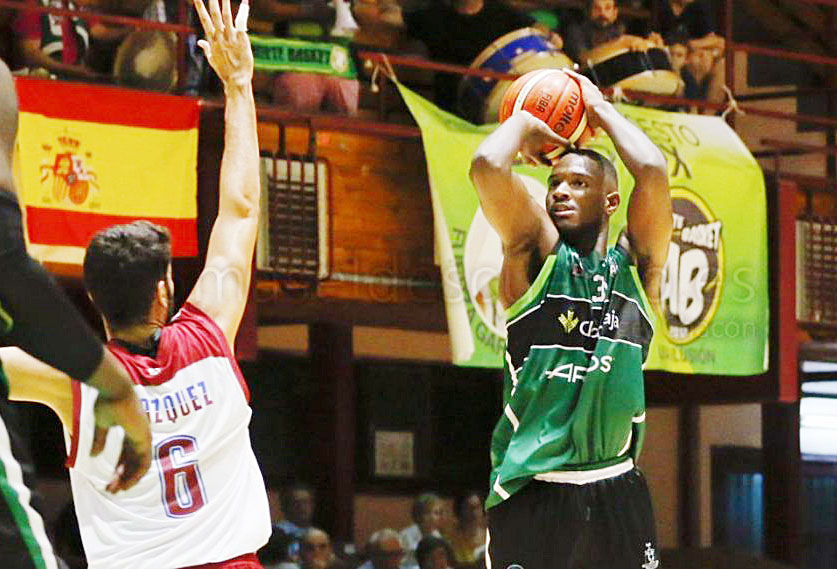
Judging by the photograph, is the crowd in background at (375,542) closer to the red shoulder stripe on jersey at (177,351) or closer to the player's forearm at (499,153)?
the player's forearm at (499,153)

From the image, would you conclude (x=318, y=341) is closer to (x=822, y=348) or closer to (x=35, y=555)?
(x=822, y=348)

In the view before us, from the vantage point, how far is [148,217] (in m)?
9.86

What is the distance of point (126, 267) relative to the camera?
4625mm

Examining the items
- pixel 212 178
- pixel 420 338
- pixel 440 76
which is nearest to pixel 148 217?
pixel 212 178

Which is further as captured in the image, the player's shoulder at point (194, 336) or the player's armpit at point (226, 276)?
the player's armpit at point (226, 276)

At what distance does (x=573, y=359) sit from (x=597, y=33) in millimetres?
6554

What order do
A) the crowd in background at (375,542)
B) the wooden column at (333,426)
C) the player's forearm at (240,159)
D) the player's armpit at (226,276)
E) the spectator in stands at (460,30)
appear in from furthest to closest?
the wooden column at (333,426)
the spectator in stands at (460,30)
the crowd in background at (375,542)
the player's forearm at (240,159)
the player's armpit at (226,276)

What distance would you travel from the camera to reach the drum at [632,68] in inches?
464

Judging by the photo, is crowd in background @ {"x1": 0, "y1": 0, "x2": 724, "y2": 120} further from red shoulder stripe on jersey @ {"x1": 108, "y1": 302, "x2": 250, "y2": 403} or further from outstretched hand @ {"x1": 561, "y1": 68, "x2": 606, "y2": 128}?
red shoulder stripe on jersey @ {"x1": 108, "y1": 302, "x2": 250, "y2": 403}

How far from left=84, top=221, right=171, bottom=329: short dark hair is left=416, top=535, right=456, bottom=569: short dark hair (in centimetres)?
688

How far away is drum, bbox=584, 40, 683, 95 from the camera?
11797 millimetres

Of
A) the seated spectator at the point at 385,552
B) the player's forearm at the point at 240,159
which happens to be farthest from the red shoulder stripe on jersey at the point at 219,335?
the seated spectator at the point at 385,552

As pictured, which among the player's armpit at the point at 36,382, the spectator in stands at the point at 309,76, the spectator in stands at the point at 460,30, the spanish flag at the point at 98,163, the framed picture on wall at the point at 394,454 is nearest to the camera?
the player's armpit at the point at 36,382

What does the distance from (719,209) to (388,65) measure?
2.25 meters
